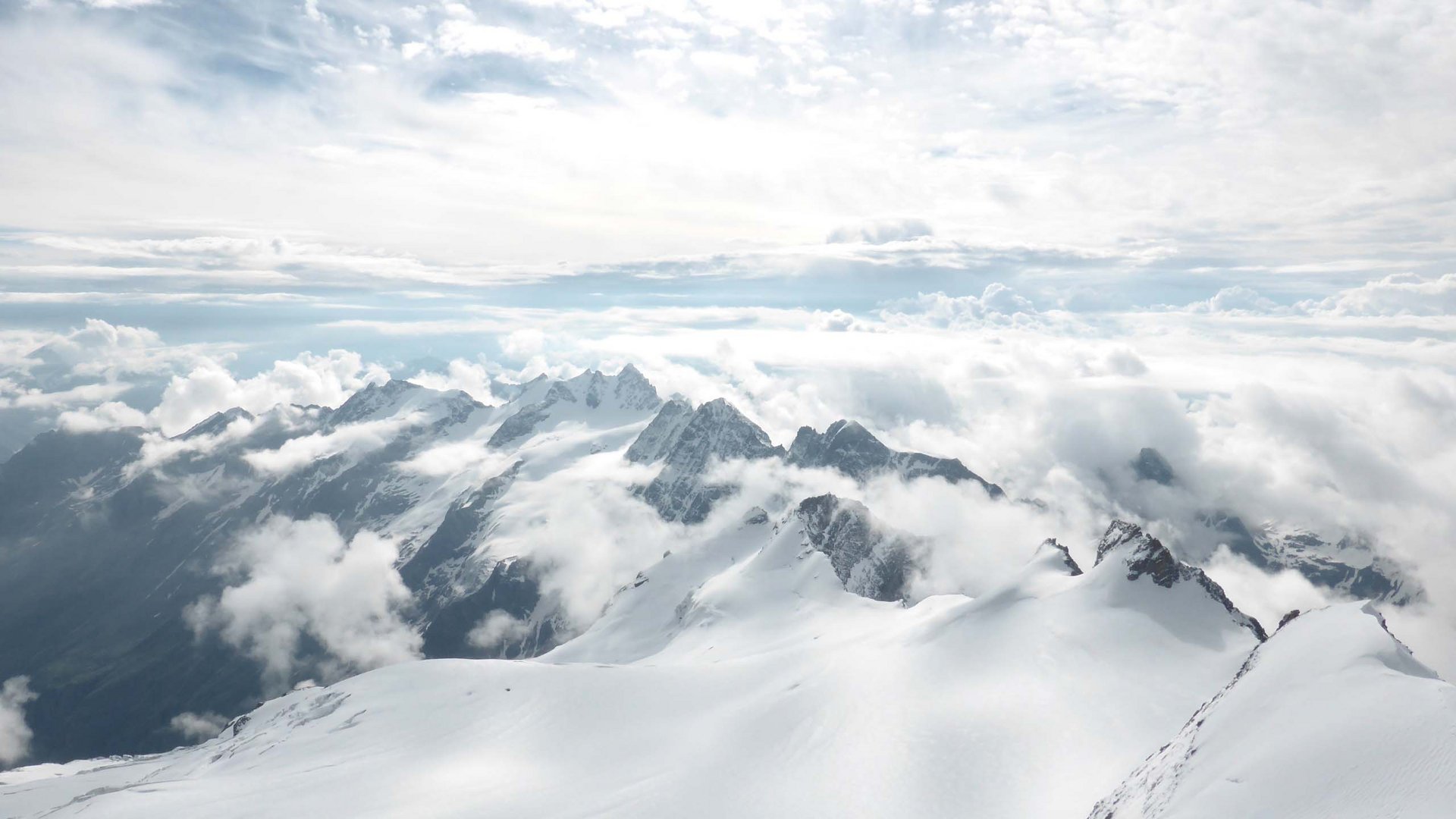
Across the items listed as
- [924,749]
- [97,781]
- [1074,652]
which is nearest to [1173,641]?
[1074,652]

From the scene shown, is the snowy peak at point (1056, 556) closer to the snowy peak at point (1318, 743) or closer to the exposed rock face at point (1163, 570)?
the exposed rock face at point (1163, 570)

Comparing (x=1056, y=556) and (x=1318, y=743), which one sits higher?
(x=1318, y=743)

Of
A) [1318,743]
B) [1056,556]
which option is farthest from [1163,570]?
[1318,743]

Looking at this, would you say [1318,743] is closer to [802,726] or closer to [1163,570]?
[802,726]

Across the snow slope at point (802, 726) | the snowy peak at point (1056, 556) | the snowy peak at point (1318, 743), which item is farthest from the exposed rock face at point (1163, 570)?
the snowy peak at point (1318, 743)

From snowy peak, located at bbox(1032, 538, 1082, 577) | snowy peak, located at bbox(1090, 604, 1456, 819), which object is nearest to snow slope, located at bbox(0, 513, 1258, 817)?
snowy peak, located at bbox(1032, 538, 1082, 577)

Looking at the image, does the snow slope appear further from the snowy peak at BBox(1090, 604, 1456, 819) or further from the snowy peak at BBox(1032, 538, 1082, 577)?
the snowy peak at BBox(1090, 604, 1456, 819)
